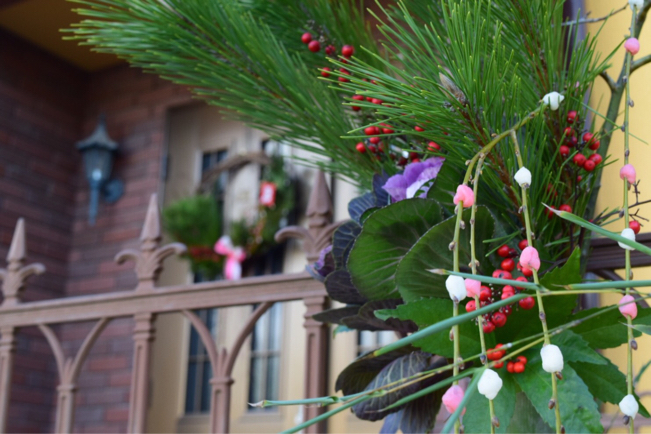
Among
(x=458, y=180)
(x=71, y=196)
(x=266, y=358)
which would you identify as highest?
(x=71, y=196)

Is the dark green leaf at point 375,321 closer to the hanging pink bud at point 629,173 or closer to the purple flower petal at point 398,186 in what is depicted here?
the purple flower petal at point 398,186

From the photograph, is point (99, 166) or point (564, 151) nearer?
point (564, 151)

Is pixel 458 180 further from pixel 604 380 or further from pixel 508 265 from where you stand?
pixel 604 380

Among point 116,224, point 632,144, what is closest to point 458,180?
point 632,144

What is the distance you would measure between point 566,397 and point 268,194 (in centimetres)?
278

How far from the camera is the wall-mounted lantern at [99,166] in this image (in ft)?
12.1

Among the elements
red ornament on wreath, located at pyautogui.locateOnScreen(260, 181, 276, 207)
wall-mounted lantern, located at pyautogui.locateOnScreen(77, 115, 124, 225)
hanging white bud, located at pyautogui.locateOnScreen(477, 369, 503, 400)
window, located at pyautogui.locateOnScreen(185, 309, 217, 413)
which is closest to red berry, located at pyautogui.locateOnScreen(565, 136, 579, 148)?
hanging white bud, located at pyautogui.locateOnScreen(477, 369, 503, 400)

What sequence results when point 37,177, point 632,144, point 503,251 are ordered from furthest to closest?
point 37,177
point 632,144
point 503,251

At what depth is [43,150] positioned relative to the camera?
3682 mm

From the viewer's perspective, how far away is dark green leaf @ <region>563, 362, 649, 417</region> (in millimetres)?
541

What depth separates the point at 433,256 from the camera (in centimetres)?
58

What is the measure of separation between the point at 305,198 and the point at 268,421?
3.36 ft

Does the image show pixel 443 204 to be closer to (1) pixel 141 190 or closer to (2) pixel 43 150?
(1) pixel 141 190

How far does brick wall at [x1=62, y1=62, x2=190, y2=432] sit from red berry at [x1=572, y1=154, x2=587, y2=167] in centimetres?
302
